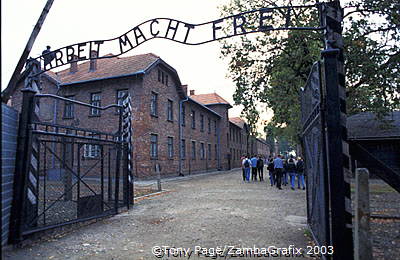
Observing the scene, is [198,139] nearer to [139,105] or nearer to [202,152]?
[202,152]

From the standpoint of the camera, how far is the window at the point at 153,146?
19.4 m

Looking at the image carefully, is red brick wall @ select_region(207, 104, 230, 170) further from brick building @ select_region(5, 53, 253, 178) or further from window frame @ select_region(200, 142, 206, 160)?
brick building @ select_region(5, 53, 253, 178)

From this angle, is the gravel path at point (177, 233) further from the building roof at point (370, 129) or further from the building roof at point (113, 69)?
the building roof at point (370, 129)

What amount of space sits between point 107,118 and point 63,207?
1198 cm

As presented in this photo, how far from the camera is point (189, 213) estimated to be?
7.30 m

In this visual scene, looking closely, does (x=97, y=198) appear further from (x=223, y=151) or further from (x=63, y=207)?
(x=223, y=151)

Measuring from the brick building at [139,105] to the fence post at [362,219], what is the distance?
1452cm

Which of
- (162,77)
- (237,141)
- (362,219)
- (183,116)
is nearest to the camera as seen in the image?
(362,219)

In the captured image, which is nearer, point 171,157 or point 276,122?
point 276,122

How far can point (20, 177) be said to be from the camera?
14.4 ft

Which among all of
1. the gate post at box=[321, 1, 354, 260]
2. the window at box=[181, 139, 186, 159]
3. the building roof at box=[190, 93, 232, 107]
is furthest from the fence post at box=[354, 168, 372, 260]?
the building roof at box=[190, 93, 232, 107]

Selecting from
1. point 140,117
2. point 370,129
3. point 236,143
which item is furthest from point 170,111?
point 236,143

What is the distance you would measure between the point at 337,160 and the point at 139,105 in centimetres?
1659

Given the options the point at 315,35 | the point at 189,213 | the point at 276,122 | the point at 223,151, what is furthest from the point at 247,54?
the point at 223,151
